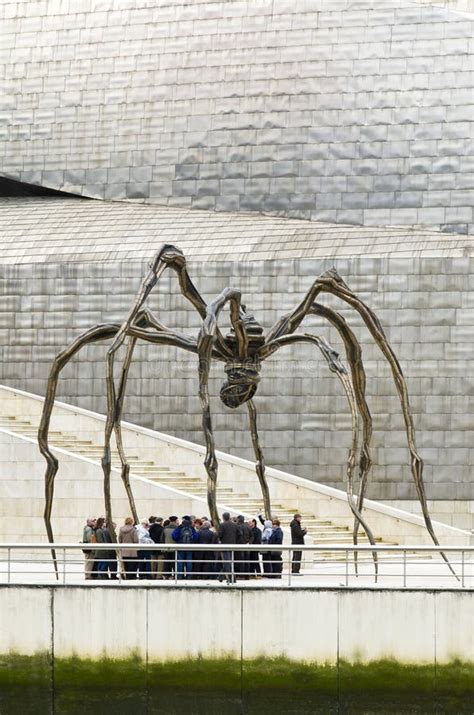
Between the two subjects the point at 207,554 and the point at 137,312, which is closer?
the point at 137,312

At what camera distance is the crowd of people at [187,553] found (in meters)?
22.1

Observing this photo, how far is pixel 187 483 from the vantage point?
1378 inches

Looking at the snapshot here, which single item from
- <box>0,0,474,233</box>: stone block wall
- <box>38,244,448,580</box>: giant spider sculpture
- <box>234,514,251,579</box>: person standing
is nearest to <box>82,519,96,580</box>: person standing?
<box>38,244,448,580</box>: giant spider sculpture

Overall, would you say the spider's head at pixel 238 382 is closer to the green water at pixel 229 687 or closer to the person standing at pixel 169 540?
the person standing at pixel 169 540

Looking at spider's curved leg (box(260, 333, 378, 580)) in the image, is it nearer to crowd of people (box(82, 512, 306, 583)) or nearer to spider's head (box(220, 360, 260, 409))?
spider's head (box(220, 360, 260, 409))

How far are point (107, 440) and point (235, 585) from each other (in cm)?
251

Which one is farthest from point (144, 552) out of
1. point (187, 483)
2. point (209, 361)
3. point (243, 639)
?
point (187, 483)

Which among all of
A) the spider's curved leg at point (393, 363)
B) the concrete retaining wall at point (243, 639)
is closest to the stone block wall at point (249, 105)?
the spider's curved leg at point (393, 363)

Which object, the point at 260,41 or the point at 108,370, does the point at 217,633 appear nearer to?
the point at 108,370

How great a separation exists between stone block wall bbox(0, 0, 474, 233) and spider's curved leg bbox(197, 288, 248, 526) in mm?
17640

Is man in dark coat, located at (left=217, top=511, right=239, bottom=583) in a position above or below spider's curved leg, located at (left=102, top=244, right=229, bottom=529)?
below

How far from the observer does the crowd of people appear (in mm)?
22109

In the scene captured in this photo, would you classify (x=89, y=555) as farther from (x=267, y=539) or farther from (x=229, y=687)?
(x=229, y=687)

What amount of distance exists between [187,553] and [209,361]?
3.26 m
